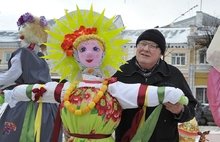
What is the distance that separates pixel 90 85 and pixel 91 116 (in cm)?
25

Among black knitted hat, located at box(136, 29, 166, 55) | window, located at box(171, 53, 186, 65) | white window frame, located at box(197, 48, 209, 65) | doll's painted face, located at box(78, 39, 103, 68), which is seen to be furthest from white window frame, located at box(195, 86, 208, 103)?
doll's painted face, located at box(78, 39, 103, 68)

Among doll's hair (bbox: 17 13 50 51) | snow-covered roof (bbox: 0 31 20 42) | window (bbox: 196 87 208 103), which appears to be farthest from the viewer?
snow-covered roof (bbox: 0 31 20 42)

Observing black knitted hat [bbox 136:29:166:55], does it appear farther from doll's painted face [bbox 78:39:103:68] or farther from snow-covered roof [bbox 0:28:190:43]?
snow-covered roof [bbox 0:28:190:43]

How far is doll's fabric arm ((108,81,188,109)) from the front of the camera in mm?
2185

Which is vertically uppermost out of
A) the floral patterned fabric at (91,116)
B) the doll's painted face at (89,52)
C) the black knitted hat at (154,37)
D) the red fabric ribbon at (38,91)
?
the black knitted hat at (154,37)

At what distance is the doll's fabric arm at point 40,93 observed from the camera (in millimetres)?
2467

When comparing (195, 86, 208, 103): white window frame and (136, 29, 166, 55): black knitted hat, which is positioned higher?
(136, 29, 166, 55): black knitted hat

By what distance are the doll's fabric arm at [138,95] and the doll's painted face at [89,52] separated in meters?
0.23

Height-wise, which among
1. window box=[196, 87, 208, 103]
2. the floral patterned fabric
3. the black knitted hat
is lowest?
window box=[196, 87, 208, 103]

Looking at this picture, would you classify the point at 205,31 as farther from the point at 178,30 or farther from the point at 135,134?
the point at 135,134

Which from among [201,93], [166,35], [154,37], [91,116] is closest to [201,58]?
[201,93]

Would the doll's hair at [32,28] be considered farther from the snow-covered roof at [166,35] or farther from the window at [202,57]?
the window at [202,57]

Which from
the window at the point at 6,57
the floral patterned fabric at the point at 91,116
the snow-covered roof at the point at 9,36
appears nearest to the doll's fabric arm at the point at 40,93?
the floral patterned fabric at the point at 91,116

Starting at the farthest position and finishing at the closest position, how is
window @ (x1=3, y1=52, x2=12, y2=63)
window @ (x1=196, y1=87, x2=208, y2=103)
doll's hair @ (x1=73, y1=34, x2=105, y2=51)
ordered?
window @ (x1=3, y1=52, x2=12, y2=63) → window @ (x1=196, y1=87, x2=208, y2=103) → doll's hair @ (x1=73, y1=34, x2=105, y2=51)
